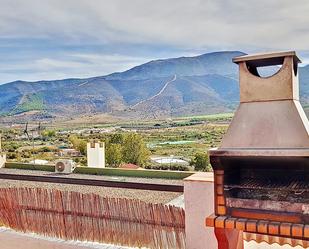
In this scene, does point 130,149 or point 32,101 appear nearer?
point 130,149

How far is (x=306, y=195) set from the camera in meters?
1.94

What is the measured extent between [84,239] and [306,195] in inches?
74.8

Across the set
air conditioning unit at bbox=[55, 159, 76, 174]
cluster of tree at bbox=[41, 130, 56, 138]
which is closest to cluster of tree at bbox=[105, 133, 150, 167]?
air conditioning unit at bbox=[55, 159, 76, 174]

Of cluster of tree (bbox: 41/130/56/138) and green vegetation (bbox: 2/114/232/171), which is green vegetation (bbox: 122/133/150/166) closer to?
green vegetation (bbox: 2/114/232/171)

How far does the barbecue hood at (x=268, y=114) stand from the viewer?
202cm

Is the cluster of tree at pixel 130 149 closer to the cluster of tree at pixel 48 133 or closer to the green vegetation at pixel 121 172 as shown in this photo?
the green vegetation at pixel 121 172

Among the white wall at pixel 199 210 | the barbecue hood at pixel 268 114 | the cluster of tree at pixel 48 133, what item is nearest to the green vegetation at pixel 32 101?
the cluster of tree at pixel 48 133

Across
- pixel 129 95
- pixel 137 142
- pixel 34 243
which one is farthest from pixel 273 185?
pixel 129 95

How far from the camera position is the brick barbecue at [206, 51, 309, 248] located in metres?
1.97

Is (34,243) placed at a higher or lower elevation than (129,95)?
lower

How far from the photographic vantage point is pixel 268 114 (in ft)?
7.02

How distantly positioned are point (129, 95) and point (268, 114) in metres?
61.0

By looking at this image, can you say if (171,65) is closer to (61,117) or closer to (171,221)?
(61,117)

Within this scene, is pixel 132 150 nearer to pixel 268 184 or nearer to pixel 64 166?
pixel 64 166
